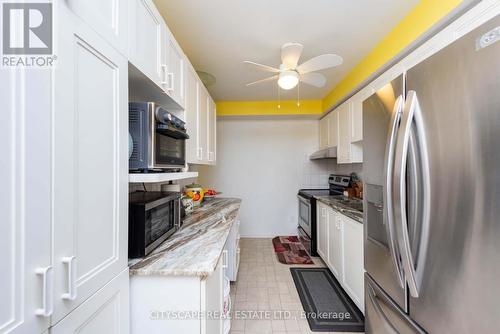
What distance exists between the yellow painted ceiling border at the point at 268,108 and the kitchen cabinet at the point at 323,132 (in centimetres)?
20

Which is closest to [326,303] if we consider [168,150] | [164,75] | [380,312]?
[380,312]

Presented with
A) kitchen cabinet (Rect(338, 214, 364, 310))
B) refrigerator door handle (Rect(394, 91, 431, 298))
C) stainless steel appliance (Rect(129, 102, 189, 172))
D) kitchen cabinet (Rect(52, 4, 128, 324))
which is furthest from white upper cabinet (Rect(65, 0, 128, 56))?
kitchen cabinet (Rect(338, 214, 364, 310))

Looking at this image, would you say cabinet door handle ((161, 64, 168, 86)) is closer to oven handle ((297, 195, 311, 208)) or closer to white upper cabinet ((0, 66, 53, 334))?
white upper cabinet ((0, 66, 53, 334))

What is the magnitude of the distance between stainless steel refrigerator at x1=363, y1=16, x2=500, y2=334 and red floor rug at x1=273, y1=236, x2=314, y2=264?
6.69ft

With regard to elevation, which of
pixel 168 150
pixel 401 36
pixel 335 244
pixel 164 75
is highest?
pixel 401 36

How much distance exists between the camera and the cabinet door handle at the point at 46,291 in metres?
0.54

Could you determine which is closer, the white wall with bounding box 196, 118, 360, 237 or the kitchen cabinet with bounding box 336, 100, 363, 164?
the kitchen cabinet with bounding box 336, 100, 363, 164

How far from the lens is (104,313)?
2.67ft

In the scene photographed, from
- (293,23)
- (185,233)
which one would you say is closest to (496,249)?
(185,233)

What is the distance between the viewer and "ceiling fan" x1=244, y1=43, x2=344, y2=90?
71.2 inches

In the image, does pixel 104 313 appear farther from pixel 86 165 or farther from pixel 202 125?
pixel 202 125

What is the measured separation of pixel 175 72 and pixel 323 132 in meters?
2.84

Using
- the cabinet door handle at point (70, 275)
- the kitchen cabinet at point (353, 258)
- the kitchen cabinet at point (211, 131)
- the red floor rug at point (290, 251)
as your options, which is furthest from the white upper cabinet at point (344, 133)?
the cabinet door handle at point (70, 275)

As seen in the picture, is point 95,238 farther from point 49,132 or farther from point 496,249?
point 496,249
